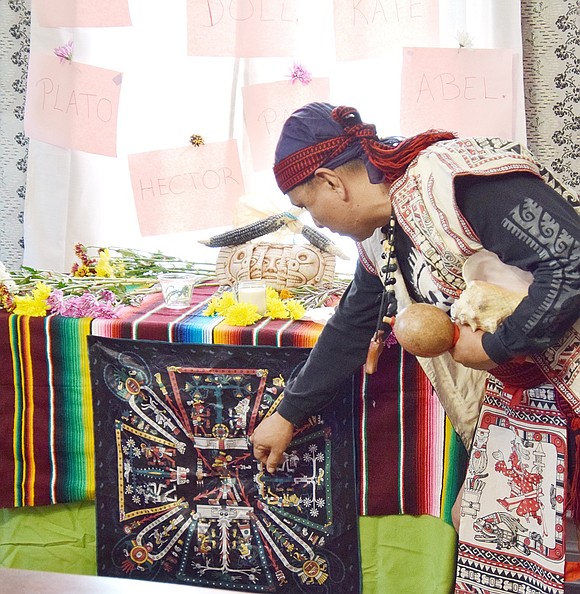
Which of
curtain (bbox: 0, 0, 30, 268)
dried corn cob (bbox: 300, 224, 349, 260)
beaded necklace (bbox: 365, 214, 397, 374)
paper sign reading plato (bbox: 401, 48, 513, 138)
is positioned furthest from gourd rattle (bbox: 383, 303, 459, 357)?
curtain (bbox: 0, 0, 30, 268)

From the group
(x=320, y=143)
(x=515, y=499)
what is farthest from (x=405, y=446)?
(x=320, y=143)

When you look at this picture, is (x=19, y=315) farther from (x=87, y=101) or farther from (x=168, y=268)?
(x=87, y=101)

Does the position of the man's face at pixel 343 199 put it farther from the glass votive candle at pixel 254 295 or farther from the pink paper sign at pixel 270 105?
the pink paper sign at pixel 270 105

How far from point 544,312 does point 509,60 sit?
1.11 m

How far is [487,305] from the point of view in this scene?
1.10 metres

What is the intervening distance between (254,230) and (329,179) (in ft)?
2.12

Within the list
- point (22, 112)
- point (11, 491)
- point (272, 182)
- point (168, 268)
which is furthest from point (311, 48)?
point (11, 491)

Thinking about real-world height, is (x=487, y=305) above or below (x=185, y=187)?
below

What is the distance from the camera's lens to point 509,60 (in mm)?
1947

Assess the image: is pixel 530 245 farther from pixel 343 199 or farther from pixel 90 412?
pixel 90 412

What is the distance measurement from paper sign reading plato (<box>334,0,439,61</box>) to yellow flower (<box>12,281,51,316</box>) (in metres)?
→ 0.93

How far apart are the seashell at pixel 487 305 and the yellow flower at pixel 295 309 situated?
0.63m

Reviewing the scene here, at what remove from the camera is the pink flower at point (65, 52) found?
2.11m

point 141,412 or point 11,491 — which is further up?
point 141,412
